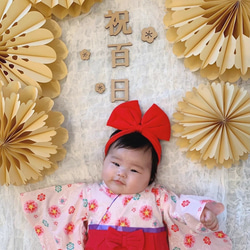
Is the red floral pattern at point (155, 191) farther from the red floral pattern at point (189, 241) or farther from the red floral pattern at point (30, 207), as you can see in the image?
the red floral pattern at point (30, 207)

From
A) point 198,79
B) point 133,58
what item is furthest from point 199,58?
point 133,58

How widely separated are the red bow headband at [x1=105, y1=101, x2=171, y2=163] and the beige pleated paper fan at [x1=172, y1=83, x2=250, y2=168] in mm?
59

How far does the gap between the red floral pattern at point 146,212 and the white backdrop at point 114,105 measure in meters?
0.11

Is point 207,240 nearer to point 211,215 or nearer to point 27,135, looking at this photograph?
point 211,215

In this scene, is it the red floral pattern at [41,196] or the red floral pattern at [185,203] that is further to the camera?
the red floral pattern at [41,196]

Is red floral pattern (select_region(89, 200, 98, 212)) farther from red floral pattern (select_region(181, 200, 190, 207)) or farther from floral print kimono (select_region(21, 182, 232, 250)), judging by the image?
red floral pattern (select_region(181, 200, 190, 207))

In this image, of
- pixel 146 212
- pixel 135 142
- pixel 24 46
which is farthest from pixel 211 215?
Answer: pixel 24 46

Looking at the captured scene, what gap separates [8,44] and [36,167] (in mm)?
385

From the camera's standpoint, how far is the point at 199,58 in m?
1.02

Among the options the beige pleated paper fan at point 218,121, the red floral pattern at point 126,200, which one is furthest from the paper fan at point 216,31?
the red floral pattern at point 126,200

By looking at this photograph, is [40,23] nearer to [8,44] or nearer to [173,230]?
[8,44]

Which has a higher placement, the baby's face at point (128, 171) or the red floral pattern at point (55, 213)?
the baby's face at point (128, 171)

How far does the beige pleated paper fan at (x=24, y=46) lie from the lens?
1012mm

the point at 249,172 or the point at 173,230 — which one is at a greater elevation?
the point at 249,172
